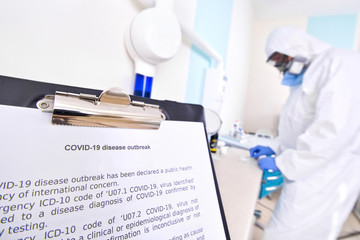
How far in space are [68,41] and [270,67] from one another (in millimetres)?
2810

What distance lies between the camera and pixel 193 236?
22 cm

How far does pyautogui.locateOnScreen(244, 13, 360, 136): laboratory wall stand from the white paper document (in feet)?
8.70

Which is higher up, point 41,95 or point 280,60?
point 280,60

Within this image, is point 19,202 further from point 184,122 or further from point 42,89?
point 184,122

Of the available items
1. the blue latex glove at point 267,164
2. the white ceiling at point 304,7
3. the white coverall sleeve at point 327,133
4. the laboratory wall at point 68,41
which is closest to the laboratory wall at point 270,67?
the white ceiling at point 304,7

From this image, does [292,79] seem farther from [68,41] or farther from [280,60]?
[68,41]

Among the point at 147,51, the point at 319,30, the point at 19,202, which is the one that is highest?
the point at 319,30

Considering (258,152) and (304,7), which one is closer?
(258,152)

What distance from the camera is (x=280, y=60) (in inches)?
48.7

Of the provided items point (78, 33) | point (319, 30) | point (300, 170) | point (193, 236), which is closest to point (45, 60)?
point (78, 33)

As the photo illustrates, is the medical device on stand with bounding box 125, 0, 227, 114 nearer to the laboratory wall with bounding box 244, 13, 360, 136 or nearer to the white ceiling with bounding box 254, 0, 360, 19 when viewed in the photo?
the white ceiling with bounding box 254, 0, 360, 19

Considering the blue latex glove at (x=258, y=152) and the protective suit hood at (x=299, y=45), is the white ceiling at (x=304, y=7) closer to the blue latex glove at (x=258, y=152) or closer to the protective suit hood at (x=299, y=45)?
the protective suit hood at (x=299, y=45)

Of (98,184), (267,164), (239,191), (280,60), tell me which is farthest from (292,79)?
(98,184)

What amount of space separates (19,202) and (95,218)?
0.07m
